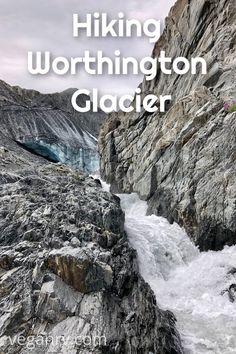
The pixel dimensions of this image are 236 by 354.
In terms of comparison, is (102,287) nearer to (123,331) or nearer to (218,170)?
(123,331)

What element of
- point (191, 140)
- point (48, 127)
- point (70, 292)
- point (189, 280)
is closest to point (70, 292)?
point (70, 292)

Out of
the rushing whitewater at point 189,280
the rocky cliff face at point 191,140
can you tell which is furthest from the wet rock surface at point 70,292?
the rocky cliff face at point 191,140

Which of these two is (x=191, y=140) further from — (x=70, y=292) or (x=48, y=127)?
(x=48, y=127)

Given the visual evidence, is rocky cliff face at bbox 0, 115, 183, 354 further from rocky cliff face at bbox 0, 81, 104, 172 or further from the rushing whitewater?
rocky cliff face at bbox 0, 81, 104, 172

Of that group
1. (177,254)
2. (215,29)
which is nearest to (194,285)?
(177,254)

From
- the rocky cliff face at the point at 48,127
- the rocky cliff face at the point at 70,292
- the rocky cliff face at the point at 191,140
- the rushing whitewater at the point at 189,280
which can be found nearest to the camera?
the rocky cliff face at the point at 70,292

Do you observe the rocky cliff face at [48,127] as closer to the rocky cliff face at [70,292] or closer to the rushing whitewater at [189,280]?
the rushing whitewater at [189,280]
